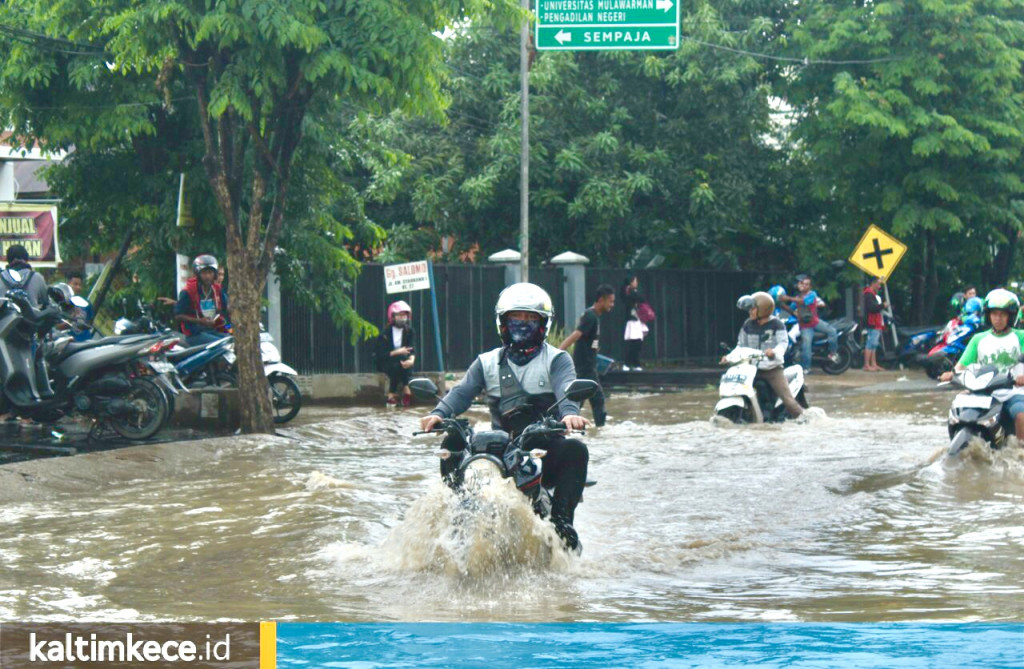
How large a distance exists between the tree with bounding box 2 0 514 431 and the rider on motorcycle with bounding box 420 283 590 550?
5775 mm

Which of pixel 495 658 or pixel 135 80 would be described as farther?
pixel 135 80

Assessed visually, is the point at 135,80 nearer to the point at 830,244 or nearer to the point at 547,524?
the point at 547,524

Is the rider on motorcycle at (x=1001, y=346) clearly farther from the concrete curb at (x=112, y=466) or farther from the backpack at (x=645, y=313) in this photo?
the backpack at (x=645, y=313)

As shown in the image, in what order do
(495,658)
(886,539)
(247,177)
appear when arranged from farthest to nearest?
(247,177) < (886,539) < (495,658)

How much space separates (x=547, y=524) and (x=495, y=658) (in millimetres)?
1950

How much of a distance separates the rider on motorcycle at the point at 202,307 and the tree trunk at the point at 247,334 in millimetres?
1620

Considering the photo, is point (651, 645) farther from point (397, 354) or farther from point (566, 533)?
point (397, 354)

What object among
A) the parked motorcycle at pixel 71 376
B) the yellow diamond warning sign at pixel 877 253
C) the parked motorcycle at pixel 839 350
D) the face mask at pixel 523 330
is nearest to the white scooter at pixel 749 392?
the parked motorcycle at pixel 71 376

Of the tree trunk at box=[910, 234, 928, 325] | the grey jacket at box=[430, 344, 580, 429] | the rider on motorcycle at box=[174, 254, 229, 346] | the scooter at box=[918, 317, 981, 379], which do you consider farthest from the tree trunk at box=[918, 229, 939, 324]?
the grey jacket at box=[430, 344, 580, 429]

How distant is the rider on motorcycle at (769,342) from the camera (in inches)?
599

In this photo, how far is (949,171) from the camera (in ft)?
94.8

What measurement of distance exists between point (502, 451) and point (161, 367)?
747 cm

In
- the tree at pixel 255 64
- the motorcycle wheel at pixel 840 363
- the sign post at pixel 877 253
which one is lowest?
the motorcycle wheel at pixel 840 363

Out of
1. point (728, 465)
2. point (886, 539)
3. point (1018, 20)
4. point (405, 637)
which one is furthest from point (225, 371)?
point (1018, 20)
